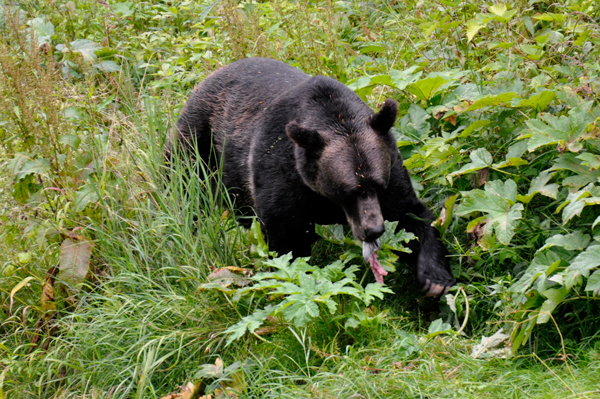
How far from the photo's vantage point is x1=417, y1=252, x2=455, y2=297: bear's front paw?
4.16 meters

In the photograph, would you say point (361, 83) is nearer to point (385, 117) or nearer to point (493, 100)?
point (385, 117)

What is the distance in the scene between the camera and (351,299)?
3.77m

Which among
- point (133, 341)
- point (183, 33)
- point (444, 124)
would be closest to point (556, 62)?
point (444, 124)

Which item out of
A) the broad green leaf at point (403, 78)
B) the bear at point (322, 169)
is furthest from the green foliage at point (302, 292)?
the broad green leaf at point (403, 78)

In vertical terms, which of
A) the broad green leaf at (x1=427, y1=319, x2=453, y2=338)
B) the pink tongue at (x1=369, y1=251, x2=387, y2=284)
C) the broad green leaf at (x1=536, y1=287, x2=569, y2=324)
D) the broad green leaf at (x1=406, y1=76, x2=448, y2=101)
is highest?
the broad green leaf at (x1=406, y1=76, x2=448, y2=101)

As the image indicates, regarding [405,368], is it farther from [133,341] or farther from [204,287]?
[133,341]

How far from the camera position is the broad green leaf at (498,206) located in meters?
3.66

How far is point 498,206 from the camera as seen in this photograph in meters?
3.78

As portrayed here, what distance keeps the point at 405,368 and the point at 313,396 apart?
493 mm

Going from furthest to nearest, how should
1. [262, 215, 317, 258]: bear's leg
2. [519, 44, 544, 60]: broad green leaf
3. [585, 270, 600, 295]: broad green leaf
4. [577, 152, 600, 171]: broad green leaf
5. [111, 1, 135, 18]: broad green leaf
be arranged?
[111, 1, 135, 18]: broad green leaf
[519, 44, 544, 60]: broad green leaf
[262, 215, 317, 258]: bear's leg
[577, 152, 600, 171]: broad green leaf
[585, 270, 600, 295]: broad green leaf

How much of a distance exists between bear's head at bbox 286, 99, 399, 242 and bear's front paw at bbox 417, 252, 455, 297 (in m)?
0.49

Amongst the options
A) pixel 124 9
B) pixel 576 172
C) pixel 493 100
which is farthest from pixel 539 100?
pixel 124 9

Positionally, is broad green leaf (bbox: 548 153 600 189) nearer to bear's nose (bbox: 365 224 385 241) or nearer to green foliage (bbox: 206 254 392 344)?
bear's nose (bbox: 365 224 385 241)

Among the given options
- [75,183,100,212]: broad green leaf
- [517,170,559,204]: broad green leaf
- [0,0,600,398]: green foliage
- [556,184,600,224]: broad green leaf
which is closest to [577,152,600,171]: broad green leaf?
[0,0,600,398]: green foliage
